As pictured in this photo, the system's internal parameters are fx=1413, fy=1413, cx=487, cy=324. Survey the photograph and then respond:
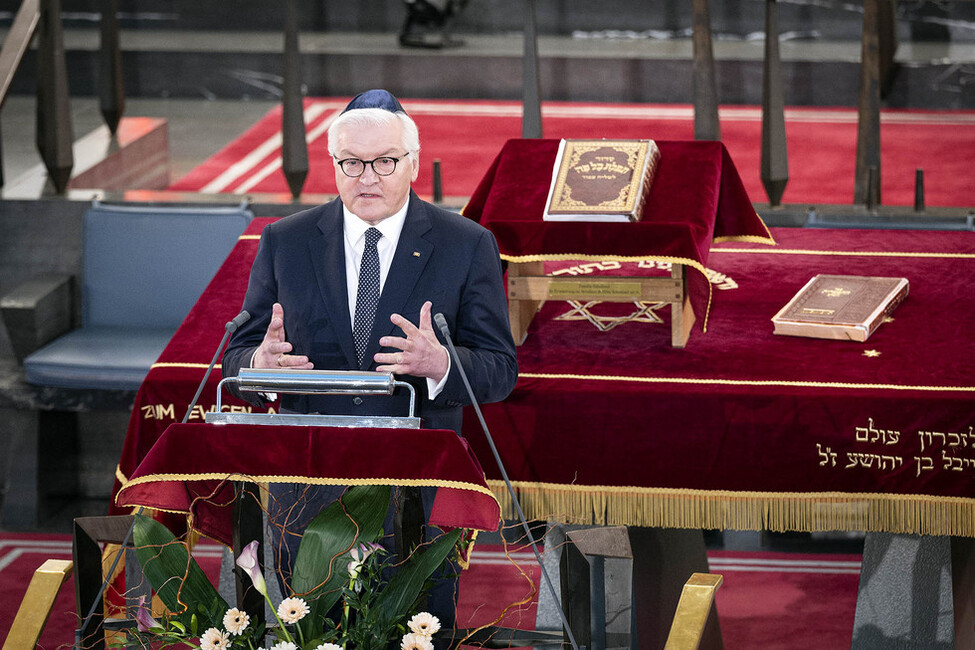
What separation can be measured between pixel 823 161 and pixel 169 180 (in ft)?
10.7

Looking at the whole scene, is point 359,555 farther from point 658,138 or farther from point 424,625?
point 658,138

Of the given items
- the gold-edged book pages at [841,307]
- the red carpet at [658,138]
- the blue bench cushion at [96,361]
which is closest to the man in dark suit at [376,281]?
the gold-edged book pages at [841,307]

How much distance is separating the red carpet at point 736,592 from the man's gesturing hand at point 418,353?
1573mm

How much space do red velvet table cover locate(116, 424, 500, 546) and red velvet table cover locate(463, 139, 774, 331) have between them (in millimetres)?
1228

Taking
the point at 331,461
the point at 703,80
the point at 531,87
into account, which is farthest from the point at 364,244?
the point at 703,80

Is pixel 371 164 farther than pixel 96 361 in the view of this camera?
No

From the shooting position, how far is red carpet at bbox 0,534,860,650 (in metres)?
4.05

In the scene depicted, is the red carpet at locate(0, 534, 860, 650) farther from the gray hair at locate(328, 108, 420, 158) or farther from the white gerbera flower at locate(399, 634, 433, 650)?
the white gerbera flower at locate(399, 634, 433, 650)

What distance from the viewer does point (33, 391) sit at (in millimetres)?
4855

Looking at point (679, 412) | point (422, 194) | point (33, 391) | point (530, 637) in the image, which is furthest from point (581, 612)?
point (422, 194)

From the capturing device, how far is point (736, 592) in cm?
436

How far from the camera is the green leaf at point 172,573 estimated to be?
220cm

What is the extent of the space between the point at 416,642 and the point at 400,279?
33.1 inches

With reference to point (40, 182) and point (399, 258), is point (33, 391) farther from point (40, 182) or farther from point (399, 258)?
point (399, 258)
